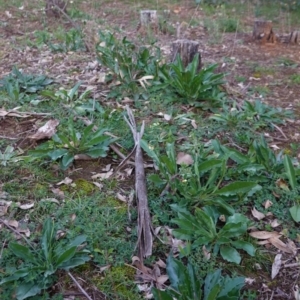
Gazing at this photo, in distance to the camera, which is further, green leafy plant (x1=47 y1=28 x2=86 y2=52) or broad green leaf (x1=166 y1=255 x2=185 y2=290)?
green leafy plant (x1=47 y1=28 x2=86 y2=52)

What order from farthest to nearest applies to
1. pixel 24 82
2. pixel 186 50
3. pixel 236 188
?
pixel 186 50 < pixel 24 82 < pixel 236 188

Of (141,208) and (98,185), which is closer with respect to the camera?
(141,208)

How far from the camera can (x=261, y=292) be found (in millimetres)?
2309

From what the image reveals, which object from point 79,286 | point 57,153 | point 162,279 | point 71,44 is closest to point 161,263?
point 162,279

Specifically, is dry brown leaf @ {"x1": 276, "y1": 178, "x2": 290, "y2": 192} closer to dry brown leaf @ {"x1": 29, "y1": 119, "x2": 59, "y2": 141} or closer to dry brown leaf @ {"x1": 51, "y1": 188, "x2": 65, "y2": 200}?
dry brown leaf @ {"x1": 51, "y1": 188, "x2": 65, "y2": 200}

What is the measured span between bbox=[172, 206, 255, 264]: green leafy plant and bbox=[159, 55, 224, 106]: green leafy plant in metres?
1.67

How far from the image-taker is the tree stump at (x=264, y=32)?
6.07 metres

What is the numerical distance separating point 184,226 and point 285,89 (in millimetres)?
2689

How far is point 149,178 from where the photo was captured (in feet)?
9.30

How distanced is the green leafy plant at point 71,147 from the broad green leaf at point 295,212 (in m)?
1.35

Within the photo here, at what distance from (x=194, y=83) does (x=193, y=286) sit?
2.21 m

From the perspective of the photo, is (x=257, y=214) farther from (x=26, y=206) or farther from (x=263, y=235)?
(x=26, y=206)

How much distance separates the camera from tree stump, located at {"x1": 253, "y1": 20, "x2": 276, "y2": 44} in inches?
239

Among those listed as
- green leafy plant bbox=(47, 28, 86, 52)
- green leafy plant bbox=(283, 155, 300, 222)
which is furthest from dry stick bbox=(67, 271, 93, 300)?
green leafy plant bbox=(47, 28, 86, 52)
